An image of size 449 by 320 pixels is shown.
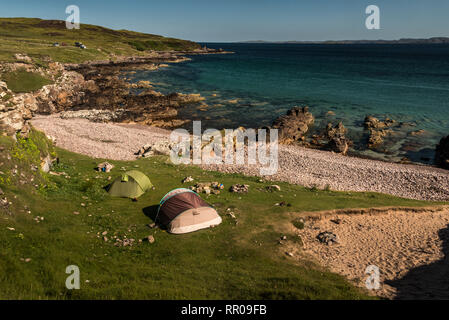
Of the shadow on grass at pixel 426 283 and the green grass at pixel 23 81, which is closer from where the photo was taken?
the shadow on grass at pixel 426 283

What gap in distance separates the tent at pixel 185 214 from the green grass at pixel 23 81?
59812mm

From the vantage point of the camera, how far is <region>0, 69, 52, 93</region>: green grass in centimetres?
5806

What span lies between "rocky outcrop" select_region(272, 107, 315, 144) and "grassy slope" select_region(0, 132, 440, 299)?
28.7 m

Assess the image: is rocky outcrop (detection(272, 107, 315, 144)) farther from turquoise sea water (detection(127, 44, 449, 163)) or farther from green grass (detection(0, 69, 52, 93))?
green grass (detection(0, 69, 52, 93))

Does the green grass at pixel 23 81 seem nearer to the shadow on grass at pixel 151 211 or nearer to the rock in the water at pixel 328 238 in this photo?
the shadow on grass at pixel 151 211

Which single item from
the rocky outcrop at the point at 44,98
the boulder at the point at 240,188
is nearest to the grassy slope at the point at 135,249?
the boulder at the point at 240,188

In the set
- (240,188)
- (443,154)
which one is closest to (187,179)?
(240,188)

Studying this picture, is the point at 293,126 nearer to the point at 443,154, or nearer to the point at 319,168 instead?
the point at 319,168

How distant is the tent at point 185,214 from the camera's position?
18.2 meters

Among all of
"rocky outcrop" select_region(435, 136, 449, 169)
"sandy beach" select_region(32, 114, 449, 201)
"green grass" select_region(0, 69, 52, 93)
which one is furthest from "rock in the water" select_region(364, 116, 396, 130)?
"green grass" select_region(0, 69, 52, 93)

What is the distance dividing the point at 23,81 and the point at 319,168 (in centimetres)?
7091
